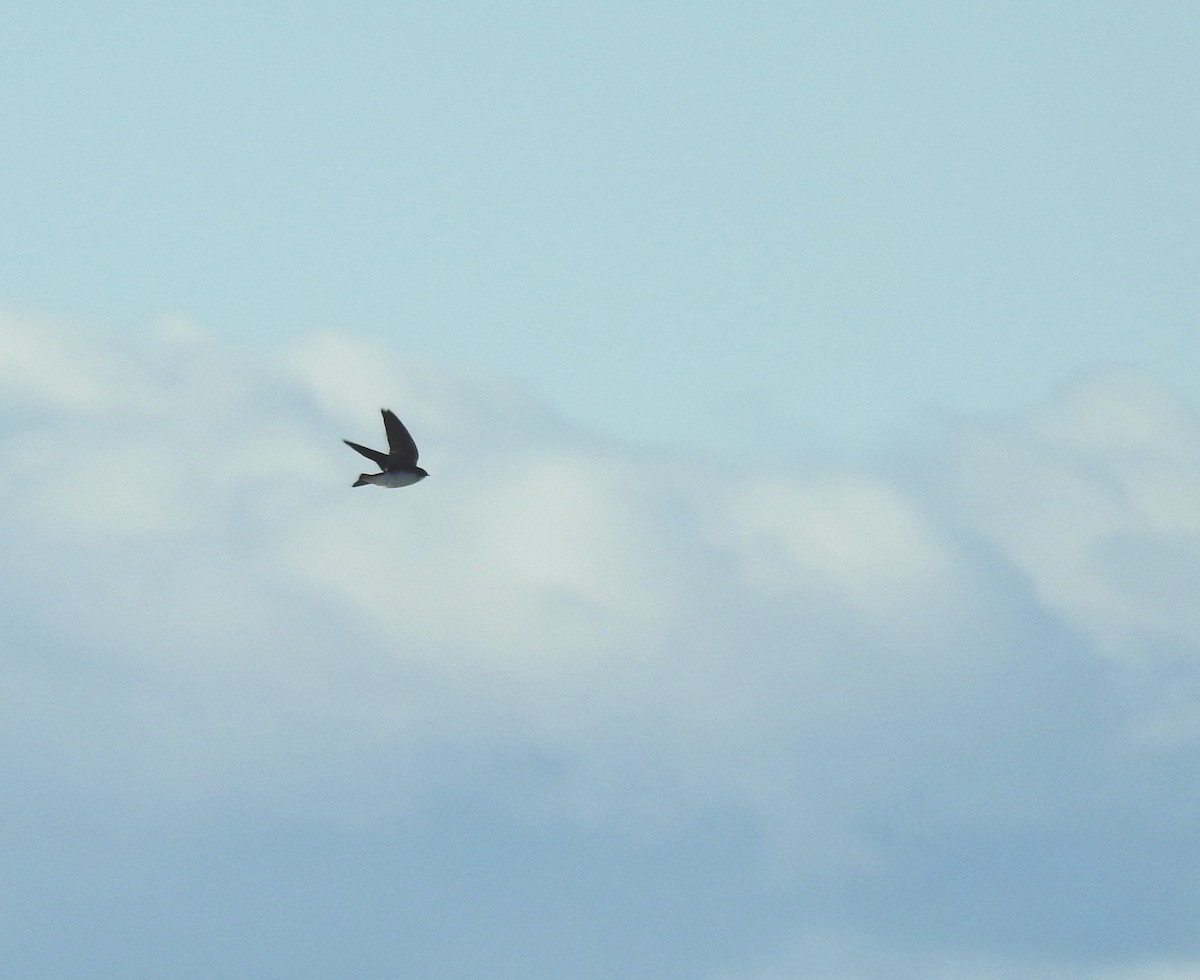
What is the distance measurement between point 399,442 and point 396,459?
0.81 metres

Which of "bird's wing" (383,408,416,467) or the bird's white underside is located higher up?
"bird's wing" (383,408,416,467)

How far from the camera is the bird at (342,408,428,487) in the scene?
60.2m

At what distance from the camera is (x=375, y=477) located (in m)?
60.2

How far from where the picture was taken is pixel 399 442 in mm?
60812

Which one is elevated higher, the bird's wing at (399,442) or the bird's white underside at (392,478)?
the bird's wing at (399,442)

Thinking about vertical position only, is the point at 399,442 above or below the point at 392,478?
above

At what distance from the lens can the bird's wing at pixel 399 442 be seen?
6041cm

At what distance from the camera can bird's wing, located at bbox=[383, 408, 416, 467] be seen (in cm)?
6041

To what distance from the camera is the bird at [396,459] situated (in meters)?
60.2
